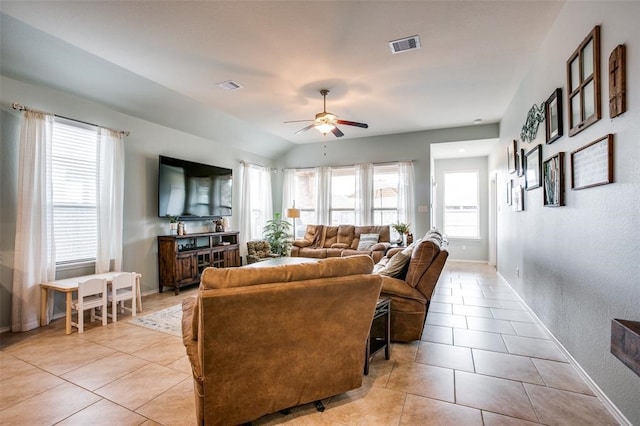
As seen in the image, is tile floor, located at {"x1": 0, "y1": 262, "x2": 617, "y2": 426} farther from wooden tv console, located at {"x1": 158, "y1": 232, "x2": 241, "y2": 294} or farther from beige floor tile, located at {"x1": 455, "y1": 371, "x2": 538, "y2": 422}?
wooden tv console, located at {"x1": 158, "y1": 232, "x2": 241, "y2": 294}

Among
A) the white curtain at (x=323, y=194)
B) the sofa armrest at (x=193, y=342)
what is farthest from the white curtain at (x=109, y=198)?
the white curtain at (x=323, y=194)

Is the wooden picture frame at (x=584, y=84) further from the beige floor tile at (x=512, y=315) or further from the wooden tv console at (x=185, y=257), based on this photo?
the wooden tv console at (x=185, y=257)

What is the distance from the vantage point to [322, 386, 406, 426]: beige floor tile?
184 centimetres

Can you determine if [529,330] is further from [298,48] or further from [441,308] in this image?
[298,48]

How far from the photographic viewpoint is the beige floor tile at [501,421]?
5.90ft

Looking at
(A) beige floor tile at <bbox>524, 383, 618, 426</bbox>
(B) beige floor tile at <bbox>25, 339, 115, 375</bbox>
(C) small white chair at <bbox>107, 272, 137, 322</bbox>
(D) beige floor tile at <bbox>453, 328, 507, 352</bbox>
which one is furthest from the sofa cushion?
(C) small white chair at <bbox>107, 272, 137, 322</bbox>

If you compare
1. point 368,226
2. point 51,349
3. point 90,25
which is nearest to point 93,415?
point 51,349

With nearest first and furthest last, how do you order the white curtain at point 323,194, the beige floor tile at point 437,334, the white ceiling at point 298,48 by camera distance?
1. the white ceiling at point 298,48
2. the beige floor tile at point 437,334
3. the white curtain at point 323,194

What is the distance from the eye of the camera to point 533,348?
2816 mm

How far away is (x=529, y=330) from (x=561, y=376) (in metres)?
0.99

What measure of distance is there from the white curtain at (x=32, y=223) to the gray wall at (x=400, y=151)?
519cm

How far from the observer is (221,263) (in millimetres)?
5777

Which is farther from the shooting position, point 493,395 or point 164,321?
point 164,321

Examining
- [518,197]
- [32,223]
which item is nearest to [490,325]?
[518,197]
